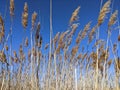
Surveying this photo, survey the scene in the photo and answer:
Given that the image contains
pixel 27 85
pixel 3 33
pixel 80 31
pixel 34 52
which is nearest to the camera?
pixel 3 33

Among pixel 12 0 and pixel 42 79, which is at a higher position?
pixel 12 0

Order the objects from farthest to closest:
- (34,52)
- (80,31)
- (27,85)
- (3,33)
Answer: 1. (27,85)
2. (80,31)
3. (34,52)
4. (3,33)

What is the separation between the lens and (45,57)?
436cm

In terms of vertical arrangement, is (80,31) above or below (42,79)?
above

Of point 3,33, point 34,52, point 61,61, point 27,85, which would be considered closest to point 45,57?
point 61,61

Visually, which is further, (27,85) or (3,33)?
(27,85)

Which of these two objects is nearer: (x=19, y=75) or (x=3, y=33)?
(x=3, y=33)

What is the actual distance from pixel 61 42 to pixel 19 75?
948 millimetres

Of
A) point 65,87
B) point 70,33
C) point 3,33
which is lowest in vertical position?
point 65,87

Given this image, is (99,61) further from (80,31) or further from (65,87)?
(65,87)

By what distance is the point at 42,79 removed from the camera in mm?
4258

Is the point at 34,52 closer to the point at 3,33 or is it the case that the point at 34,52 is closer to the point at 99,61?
the point at 3,33

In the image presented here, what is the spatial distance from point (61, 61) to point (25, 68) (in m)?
0.64

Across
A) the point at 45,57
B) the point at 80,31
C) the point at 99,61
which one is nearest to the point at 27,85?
the point at 45,57
